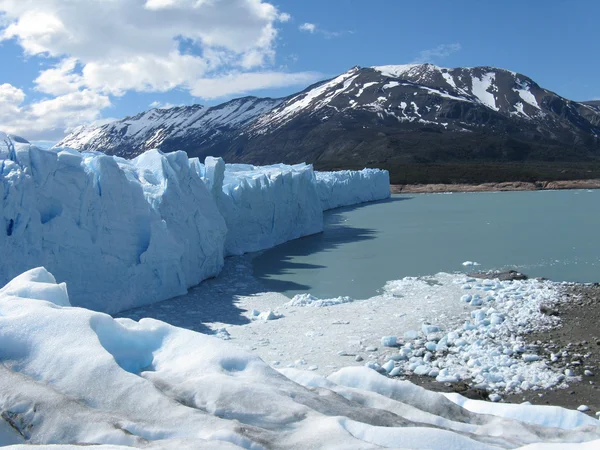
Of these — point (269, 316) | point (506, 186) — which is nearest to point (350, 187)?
point (506, 186)

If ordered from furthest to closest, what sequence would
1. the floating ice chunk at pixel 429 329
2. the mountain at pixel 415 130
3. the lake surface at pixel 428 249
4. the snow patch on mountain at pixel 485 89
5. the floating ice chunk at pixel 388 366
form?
the snow patch on mountain at pixel 485 89 → the mountain at pixel 415 130 → the lake surface at pixel 428 249 → the floating ice chunk at pixel 429 329 → the floating ice chunk at pixel 388 366

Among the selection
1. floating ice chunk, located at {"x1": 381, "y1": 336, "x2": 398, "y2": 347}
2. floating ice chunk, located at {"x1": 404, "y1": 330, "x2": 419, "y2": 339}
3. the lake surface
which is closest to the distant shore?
the lake surface

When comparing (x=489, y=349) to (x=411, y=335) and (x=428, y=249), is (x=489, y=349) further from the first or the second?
(x=428, y=249)

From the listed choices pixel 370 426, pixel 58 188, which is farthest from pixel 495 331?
pixel 58 188

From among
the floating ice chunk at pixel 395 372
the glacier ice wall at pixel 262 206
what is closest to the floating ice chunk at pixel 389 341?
the floating ice chunk at pixel 395 372

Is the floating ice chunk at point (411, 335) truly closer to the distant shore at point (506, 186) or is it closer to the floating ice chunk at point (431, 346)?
the floating ice chunk at point (431, 346)
